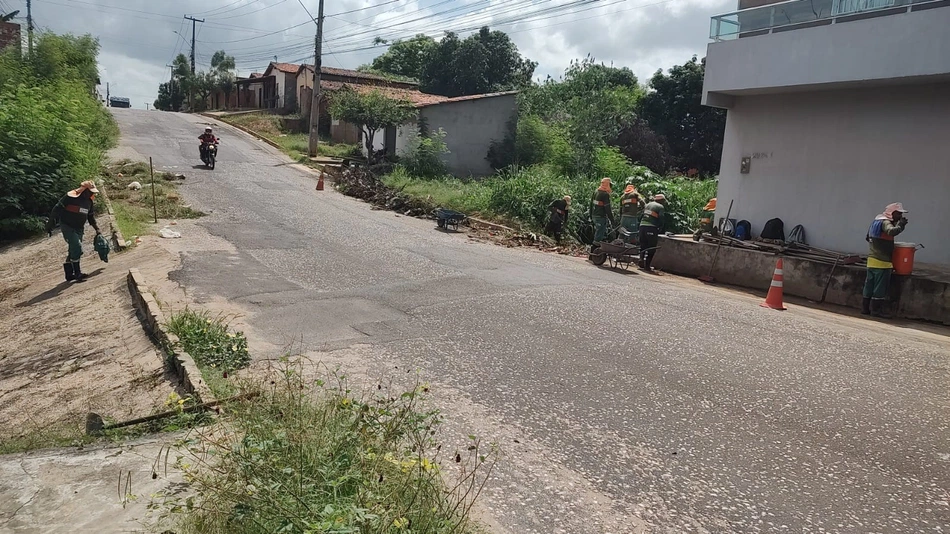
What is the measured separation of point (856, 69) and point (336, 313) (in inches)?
414

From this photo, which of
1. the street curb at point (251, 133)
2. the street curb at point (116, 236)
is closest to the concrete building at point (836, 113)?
the street curb at point (116, 236)

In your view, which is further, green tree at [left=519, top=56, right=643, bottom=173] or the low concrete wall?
green tree at [left=519, top=56, right=643, bottom=173]

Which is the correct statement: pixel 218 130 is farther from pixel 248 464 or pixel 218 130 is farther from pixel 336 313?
pixel 248 464

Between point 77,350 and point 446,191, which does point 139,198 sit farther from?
point 77,350

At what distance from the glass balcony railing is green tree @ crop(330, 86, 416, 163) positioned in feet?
47.4

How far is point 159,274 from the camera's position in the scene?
10.1 metres

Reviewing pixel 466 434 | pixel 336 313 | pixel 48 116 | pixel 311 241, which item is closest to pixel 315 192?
pixel 48 116

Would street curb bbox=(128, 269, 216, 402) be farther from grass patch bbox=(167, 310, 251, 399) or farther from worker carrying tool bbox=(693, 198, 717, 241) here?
worker carrying tool bbox=(693, 198, 717, 241)

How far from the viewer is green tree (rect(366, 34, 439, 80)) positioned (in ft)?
178

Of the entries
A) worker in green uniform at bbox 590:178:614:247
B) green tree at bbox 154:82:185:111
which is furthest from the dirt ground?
green tree at bbox 154:82:185:111

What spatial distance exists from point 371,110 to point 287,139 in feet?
36.7

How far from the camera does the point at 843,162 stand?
1338cm

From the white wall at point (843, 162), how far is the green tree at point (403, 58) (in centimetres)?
4156

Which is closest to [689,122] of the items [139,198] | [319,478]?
[139,198]
